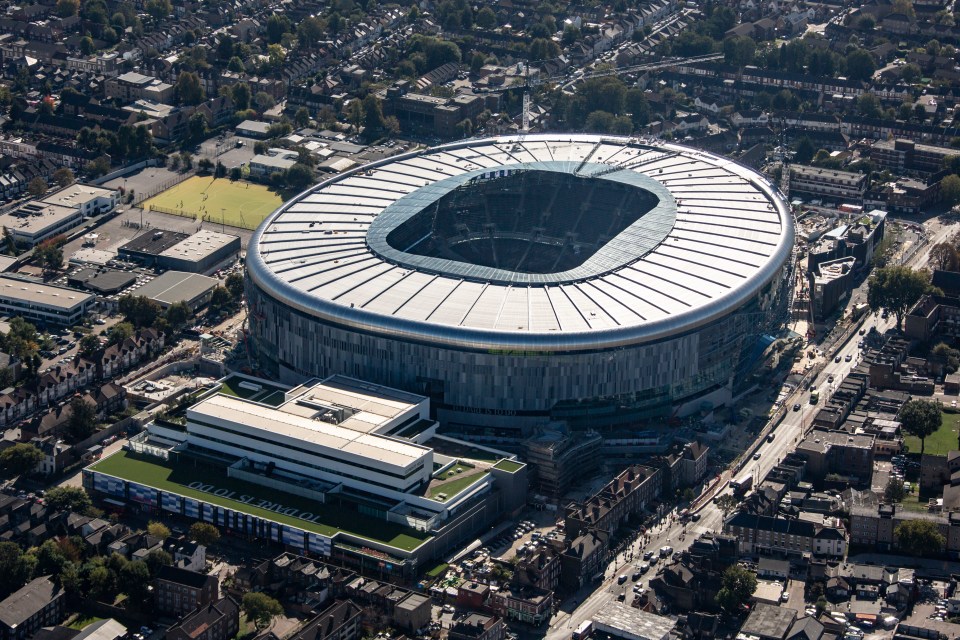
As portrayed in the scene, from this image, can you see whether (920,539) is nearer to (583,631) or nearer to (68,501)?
(583,631)

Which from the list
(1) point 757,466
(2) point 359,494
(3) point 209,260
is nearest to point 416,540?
(2) point 359,494

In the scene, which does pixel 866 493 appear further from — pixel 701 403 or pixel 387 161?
pixel 387 161

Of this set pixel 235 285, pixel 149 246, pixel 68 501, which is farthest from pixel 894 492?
pixel 149 246

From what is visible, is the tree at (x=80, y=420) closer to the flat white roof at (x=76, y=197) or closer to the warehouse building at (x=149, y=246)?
the warehouse building at (x=149, y=246)

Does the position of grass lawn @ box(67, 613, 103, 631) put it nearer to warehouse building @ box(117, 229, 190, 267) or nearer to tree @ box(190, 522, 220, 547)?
tree @ box(190, 522, 220, 547)

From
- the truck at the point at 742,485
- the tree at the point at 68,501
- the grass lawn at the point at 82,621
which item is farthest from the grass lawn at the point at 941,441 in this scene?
the grass lawn at the point at 82,621

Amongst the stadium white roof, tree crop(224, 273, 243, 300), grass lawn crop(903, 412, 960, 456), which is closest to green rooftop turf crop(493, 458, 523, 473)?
the stadium white roof
